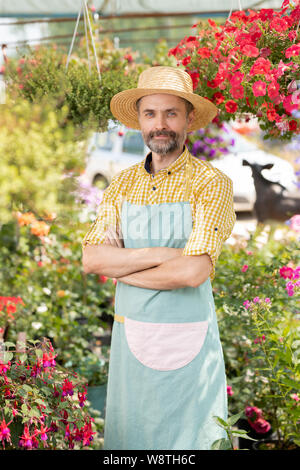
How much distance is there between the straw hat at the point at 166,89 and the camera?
163 cm

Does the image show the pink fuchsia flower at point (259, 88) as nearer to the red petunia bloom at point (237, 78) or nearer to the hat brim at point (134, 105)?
the red petunia bloom at point (237, 78)

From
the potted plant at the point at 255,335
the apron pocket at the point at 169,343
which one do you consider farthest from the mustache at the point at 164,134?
the potted plant at the point at 255,335

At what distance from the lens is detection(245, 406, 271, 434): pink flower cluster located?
2.29m

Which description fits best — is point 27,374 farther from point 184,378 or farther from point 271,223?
point 271,223

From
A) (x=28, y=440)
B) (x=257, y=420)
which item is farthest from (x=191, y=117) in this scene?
(x=257, y=420)

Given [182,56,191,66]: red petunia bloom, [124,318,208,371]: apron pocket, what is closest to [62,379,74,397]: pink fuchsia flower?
[124,318,208,371]: apron pocket

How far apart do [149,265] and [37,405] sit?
0.52 m

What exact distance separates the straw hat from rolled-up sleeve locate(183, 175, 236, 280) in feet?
0.95

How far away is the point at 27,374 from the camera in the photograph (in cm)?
154

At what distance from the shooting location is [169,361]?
1.59 m

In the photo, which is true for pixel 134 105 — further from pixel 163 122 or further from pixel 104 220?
pixel 104 220

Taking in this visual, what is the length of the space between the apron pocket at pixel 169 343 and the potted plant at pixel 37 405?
0.23m

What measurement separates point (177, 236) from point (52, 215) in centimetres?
170
